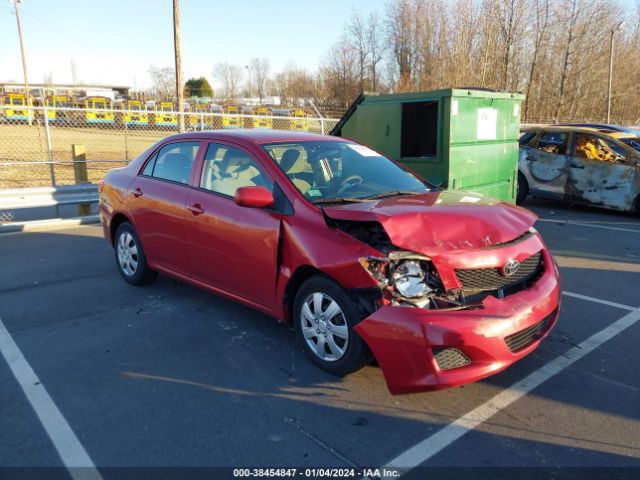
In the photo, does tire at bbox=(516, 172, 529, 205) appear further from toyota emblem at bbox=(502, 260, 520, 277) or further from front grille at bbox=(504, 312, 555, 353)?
toyota emblem at bbox=(502, 260, 520, 277)

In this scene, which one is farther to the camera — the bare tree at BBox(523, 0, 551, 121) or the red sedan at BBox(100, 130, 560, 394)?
the bare tree at BBox(523, 0, 551, 121)

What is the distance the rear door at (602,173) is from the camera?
32.1ft

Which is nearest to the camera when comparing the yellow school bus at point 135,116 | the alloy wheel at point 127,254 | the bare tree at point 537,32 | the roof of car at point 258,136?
the roof of car at point 258,136

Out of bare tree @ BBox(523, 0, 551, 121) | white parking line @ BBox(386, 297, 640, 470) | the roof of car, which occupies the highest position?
bare tree @ BBox(523, 0, 551, 121)

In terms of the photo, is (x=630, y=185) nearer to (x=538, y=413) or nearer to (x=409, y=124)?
(x=409, y=124)

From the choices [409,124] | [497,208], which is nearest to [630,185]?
[409,124]

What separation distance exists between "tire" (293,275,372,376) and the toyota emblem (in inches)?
39.9

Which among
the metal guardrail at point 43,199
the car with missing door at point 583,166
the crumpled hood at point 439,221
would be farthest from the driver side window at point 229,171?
the car with missing door at point 583,166

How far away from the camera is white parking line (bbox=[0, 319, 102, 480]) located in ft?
9.15

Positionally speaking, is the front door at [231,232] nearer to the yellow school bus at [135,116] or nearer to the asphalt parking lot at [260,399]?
the asphalt parking lot at [260,399]

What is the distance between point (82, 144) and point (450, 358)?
15539 mm

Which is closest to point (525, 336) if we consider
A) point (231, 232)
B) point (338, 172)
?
point (338, 172)

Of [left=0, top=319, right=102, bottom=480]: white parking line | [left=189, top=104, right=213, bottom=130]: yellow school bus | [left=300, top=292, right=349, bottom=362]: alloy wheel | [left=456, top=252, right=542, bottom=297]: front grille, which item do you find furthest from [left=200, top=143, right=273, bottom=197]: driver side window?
[left=189, top=104, right=213, bottom=130]: yellow school bus

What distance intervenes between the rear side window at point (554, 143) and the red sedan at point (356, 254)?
6903 mm
